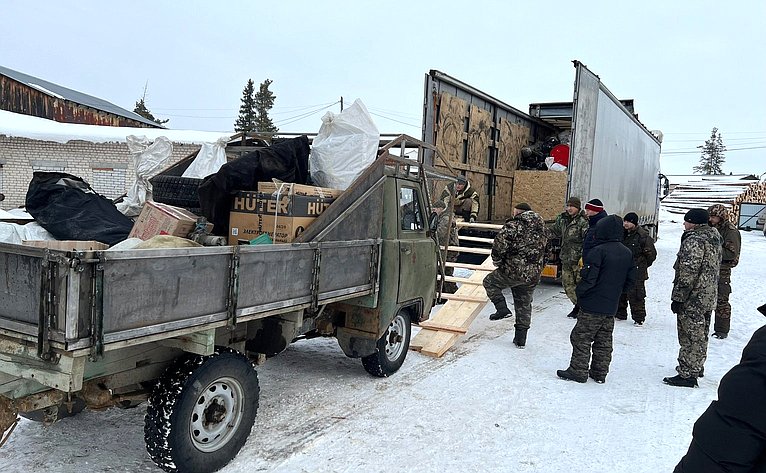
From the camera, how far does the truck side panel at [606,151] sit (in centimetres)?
887

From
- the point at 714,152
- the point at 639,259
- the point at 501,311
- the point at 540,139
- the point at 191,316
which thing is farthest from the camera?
the point at 714,152

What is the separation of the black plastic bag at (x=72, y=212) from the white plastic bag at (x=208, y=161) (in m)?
0.95

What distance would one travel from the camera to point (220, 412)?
141 inches

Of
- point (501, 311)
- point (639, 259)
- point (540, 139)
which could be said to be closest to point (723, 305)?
point (639, 259)

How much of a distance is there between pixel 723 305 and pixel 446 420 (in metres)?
5.24

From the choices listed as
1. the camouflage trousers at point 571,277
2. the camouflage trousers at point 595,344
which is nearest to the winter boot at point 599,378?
the camouflage trousers at point 595,344

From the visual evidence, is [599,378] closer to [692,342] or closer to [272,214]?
[692,342]

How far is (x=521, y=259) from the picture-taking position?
6906 mm

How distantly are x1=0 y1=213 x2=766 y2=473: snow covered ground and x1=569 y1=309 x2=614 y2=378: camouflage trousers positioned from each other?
6.8 inches

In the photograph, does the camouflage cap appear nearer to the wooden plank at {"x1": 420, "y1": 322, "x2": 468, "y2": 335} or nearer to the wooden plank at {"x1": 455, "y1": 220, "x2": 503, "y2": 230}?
the wooden plank at {"x1": 455, "y1": 220, "x2": 503, "y2": 230}

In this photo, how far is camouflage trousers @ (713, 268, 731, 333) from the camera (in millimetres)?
7613

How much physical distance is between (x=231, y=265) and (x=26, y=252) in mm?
1079

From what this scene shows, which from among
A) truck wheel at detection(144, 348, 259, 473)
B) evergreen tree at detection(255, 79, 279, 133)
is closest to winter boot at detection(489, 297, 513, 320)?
truck wheel at detection(144, 348, 259, 473)

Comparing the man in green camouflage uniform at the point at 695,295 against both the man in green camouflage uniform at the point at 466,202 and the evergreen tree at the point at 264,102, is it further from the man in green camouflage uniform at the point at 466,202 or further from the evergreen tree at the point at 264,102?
the evergreen tree at the point at 264,102
